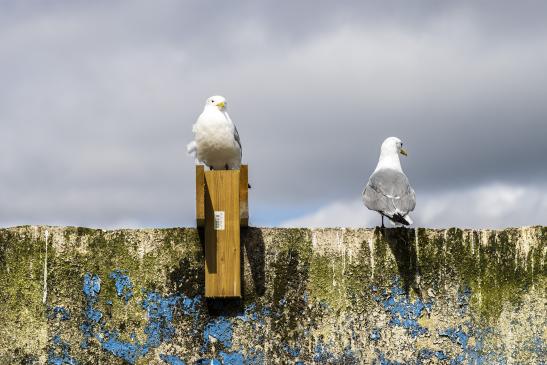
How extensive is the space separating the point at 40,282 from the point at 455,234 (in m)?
3.32

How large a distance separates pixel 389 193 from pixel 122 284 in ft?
7.82

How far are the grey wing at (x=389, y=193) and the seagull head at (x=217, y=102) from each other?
1688 millimetres

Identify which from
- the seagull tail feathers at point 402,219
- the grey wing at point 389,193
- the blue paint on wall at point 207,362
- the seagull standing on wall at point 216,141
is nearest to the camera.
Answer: the blue paint on wall at point 207,362

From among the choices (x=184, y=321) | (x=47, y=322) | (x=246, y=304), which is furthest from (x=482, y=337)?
(x=47, y=322)

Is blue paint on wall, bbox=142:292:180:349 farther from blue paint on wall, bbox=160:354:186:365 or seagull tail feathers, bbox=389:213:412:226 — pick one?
Answer: seagull tail feathers, bbox=389:213:412:226

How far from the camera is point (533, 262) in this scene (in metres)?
6.58

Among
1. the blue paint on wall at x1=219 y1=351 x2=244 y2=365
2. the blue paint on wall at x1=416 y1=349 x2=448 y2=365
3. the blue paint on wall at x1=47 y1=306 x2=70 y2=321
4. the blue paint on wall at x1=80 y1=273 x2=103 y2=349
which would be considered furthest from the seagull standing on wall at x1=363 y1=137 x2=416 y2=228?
the blue paint on wall at x1=47 y1=306 x2=70 y2=321

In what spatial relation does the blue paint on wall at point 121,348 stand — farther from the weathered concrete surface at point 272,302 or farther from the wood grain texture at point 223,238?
the wood grain texture at point 223,238

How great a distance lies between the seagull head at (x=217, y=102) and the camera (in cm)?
795

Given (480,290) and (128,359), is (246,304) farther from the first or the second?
(480,290)

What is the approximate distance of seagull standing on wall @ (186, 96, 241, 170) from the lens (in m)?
7.60

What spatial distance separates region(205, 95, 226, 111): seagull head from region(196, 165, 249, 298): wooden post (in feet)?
5.40

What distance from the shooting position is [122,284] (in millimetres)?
6352

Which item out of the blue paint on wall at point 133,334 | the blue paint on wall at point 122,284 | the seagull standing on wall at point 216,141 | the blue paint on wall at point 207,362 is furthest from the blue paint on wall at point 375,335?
the seagull standing on wall at point 216,141
